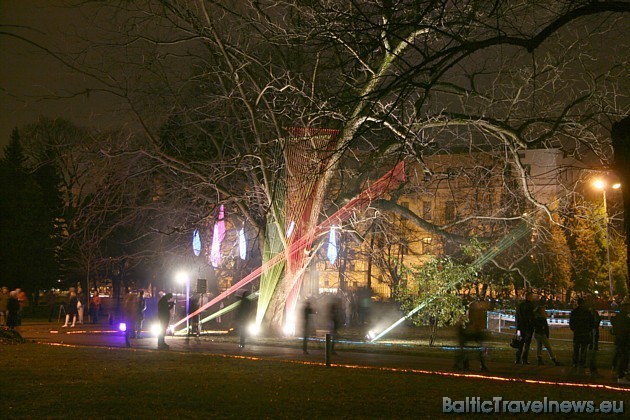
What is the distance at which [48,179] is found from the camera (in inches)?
2467

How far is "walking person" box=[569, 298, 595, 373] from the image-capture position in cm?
1639

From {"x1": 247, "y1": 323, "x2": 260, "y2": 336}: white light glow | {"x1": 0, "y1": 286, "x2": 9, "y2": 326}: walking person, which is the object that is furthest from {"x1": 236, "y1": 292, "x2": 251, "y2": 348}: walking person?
{"x1": 0, "y1": 286, "x2": 9, "y2": 326}: walking person

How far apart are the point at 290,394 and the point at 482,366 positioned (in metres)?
6.39

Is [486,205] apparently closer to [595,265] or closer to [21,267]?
[595,265]

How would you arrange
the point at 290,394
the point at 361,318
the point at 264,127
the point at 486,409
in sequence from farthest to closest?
the point at 361,318
the point at 264,127
the point at 290,394
the point at 486,409

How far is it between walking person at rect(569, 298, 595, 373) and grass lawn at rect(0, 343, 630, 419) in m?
3.22

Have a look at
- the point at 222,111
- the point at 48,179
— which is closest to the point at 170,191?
the point at 222,111

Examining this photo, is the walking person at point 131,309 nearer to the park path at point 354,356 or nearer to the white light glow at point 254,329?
the park path at point 354,356

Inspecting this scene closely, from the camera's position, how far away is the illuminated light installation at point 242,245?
31359mm

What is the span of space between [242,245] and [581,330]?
20690 millimetres

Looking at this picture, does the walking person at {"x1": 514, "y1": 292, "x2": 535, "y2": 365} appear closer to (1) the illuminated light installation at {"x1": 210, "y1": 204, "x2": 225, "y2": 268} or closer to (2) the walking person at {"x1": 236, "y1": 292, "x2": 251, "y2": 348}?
(2) the walking person at {"x1": 236, "y1": 292, "x2": 251, "y2": 348}

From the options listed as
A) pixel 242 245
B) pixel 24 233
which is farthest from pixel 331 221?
pixel 24 233

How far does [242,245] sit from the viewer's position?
34.5 m

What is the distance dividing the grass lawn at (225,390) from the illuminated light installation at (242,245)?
14.3 metres
